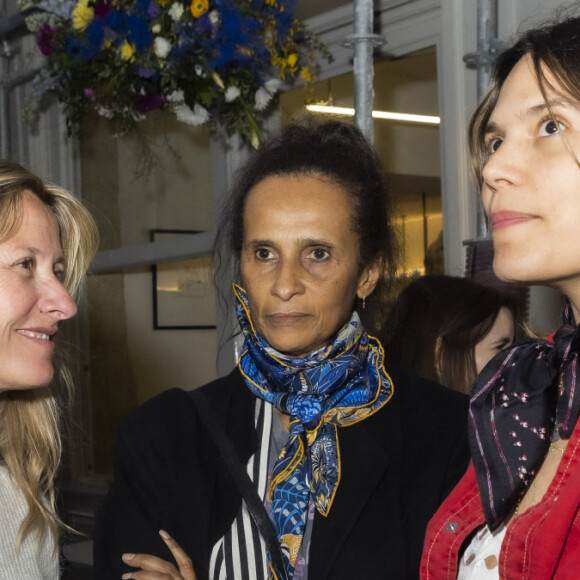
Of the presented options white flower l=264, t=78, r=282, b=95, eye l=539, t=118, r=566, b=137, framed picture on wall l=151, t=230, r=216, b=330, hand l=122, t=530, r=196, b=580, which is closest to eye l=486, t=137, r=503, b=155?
eye l=539, t=118, r=566, b=137

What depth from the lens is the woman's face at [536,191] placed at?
1228mm

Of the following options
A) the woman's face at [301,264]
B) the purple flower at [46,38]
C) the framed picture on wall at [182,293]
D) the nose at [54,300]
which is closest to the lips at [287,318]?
the woman's face at [301,264]

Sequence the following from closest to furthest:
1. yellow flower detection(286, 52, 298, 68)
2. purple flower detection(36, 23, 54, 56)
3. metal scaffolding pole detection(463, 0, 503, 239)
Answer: metal scaffolding pole detection(463, 0, 503, 239) < yellow flower detection(286, 52, 298, 68) < purple flower detection(36, 23, 54, 56)

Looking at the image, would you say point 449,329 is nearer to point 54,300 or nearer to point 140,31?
point 54,300

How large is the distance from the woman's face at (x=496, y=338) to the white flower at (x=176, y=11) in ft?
5.47

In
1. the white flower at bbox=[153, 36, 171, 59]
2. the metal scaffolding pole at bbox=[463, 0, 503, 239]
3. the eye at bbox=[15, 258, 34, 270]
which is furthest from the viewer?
the white flower at bbox=[153, 36, 171, 59]

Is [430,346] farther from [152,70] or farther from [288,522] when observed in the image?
[152,70]

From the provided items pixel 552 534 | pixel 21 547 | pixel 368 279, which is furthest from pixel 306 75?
pixel 552 534

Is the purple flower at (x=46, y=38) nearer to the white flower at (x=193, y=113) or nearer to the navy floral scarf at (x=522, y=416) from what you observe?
the white flower at (x=193, y=113)

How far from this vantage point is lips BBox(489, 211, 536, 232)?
126cm

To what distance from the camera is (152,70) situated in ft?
11.6

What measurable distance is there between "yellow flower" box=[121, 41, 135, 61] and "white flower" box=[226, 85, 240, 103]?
420mm

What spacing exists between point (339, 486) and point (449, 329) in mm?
732

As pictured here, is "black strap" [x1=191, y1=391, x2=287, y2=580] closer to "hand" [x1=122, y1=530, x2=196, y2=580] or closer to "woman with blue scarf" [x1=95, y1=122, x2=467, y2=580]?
"woman with blue scarf" [x1=95, y1=122, x2=467, y2=580]
